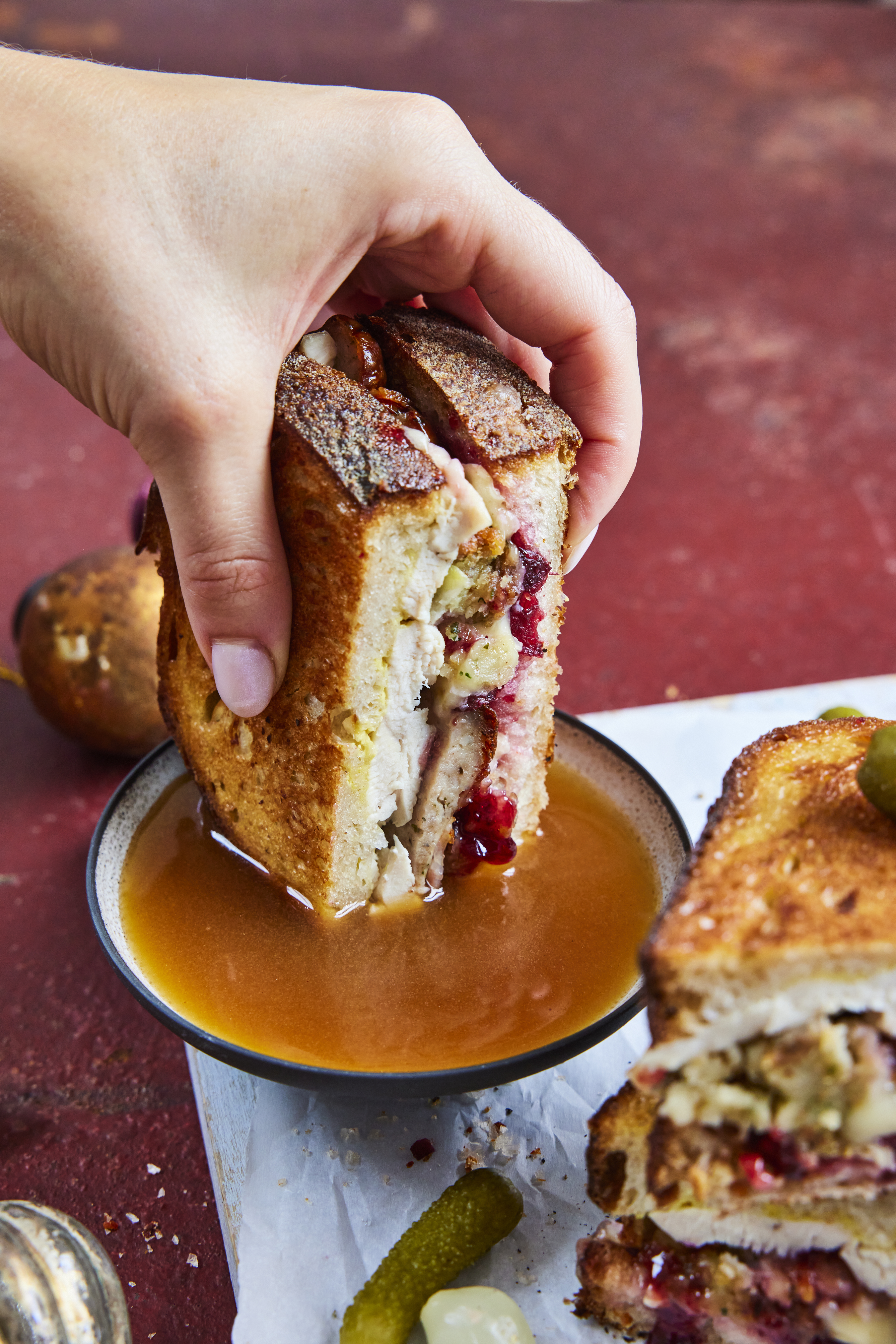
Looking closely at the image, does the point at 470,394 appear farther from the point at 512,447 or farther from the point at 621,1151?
the point at 621,1151

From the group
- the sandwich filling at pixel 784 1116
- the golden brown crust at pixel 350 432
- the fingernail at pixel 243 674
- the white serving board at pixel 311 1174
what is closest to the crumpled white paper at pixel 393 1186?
the white serving board at pixel 311 1174

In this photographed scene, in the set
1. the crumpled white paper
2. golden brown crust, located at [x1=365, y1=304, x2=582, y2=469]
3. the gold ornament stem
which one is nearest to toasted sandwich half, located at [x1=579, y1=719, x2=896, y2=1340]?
the crumpled white paper

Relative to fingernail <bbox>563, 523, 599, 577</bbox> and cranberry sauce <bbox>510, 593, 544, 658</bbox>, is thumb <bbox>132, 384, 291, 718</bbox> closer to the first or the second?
cranberry sauce <bbox>510, 593, 544, 658</bbox>

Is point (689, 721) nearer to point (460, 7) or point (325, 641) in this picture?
point (325, 641)

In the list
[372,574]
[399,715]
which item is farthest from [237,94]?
[399,715]

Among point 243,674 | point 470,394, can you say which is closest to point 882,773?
point 470,394

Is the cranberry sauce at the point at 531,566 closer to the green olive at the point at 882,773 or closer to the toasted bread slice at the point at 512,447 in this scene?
the toasted bread slice at the point at 512,447
